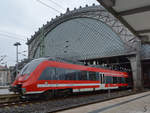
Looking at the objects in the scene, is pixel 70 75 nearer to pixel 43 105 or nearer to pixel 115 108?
pixel 43 105

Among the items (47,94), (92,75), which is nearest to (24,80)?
(47,94)

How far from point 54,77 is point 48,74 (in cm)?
73

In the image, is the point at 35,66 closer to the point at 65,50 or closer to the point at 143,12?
the point at 143,12

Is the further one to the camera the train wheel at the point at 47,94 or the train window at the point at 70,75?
the train window at the point at 70,75

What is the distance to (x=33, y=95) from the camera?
13242mm

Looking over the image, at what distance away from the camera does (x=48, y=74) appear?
14.5 meters

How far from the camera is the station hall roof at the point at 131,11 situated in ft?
22.1

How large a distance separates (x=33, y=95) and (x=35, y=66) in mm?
2257

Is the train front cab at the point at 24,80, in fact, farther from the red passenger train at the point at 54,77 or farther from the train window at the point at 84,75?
the train window at the point at 84,75

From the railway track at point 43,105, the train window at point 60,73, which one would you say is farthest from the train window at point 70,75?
the railway track at point 43,105

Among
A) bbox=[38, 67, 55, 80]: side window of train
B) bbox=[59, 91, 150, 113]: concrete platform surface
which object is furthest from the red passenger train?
bbox=[59, 91, 150, 113]: concrete platform surface

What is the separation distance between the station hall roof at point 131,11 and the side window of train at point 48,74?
25.3ft

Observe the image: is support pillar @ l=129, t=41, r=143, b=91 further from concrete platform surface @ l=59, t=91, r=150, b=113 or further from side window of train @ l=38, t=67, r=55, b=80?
concrete platform surface @ l=59, t=91, r=150, b=113

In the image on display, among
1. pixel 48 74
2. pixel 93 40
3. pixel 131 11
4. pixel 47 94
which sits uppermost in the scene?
pixel 93 40
